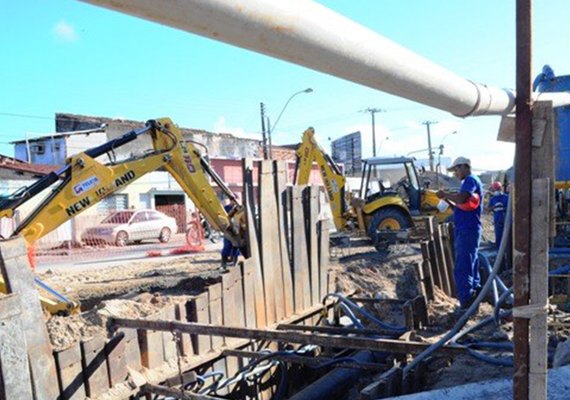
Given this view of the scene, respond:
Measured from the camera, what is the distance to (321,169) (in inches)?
579

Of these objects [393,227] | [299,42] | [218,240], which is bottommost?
[218,240]

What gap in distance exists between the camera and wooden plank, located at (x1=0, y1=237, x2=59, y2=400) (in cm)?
379

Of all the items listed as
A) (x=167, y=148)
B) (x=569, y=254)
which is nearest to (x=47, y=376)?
(x=167, y=148)

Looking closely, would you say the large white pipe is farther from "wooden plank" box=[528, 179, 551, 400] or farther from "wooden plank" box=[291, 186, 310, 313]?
"wooden plank" box=[291, 186, 310, 313]

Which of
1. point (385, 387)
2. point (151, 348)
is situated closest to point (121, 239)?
point (151, 348)

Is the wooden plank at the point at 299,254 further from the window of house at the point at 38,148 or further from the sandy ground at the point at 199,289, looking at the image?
the window of house at the point at 38,148

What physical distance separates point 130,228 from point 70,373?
19471mm

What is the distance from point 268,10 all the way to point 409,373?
3.64m

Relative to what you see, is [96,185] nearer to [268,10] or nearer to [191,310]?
[191,310]

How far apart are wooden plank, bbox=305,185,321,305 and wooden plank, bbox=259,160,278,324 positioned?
730 mm

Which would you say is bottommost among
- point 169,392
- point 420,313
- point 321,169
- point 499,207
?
point 169,392

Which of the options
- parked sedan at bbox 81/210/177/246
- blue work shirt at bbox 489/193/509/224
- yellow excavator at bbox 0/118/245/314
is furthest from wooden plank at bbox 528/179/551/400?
parked sedan at bbox 81/210/177/246

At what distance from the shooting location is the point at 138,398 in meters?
4.65

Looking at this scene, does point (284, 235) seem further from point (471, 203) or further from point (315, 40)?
point (315, 40)
